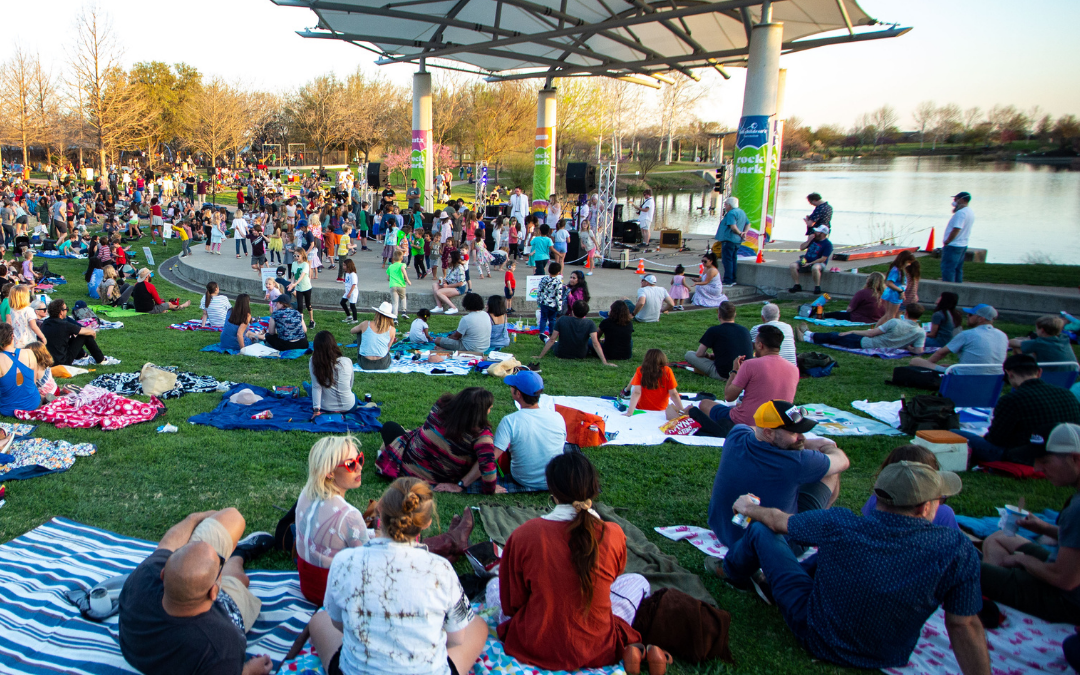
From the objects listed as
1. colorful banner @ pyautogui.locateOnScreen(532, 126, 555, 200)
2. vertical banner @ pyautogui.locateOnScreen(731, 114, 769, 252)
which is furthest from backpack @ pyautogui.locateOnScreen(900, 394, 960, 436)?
colorful banner @ pyautogui.locateOnScreen(532, 126, 555, 200)

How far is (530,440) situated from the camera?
533cm

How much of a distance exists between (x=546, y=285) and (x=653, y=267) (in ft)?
Result: 26.4

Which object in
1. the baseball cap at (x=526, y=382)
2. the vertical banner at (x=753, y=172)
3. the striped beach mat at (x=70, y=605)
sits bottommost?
the striped beach mat at (x=70, y=605)

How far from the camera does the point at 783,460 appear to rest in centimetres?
405

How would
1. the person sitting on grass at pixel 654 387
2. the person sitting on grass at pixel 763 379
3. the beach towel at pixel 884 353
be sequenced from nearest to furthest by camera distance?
1. the person sitting on grass at pixel 763 379
2. the person sitting on grass at pixel 654 387
3. the beach towel at pixel 884 353

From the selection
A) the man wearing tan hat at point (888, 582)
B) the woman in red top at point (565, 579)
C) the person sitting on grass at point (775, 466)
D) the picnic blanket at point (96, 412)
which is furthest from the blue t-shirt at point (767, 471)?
the picnic blanket at point (96, 412)

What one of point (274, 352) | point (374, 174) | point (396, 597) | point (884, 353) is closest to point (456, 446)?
point (396, 597)

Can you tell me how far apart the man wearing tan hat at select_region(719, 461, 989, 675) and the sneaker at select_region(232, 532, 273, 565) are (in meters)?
3.21

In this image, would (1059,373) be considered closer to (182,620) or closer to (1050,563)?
Answer: (1050,563)

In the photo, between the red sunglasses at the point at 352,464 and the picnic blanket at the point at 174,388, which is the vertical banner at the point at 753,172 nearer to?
the picnic blanket at the point at 174,388

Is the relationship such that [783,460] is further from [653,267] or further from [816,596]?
[653,267]

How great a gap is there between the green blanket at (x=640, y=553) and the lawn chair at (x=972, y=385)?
473 centimetres

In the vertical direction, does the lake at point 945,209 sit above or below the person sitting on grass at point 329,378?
above

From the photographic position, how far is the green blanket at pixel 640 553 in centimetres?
396
